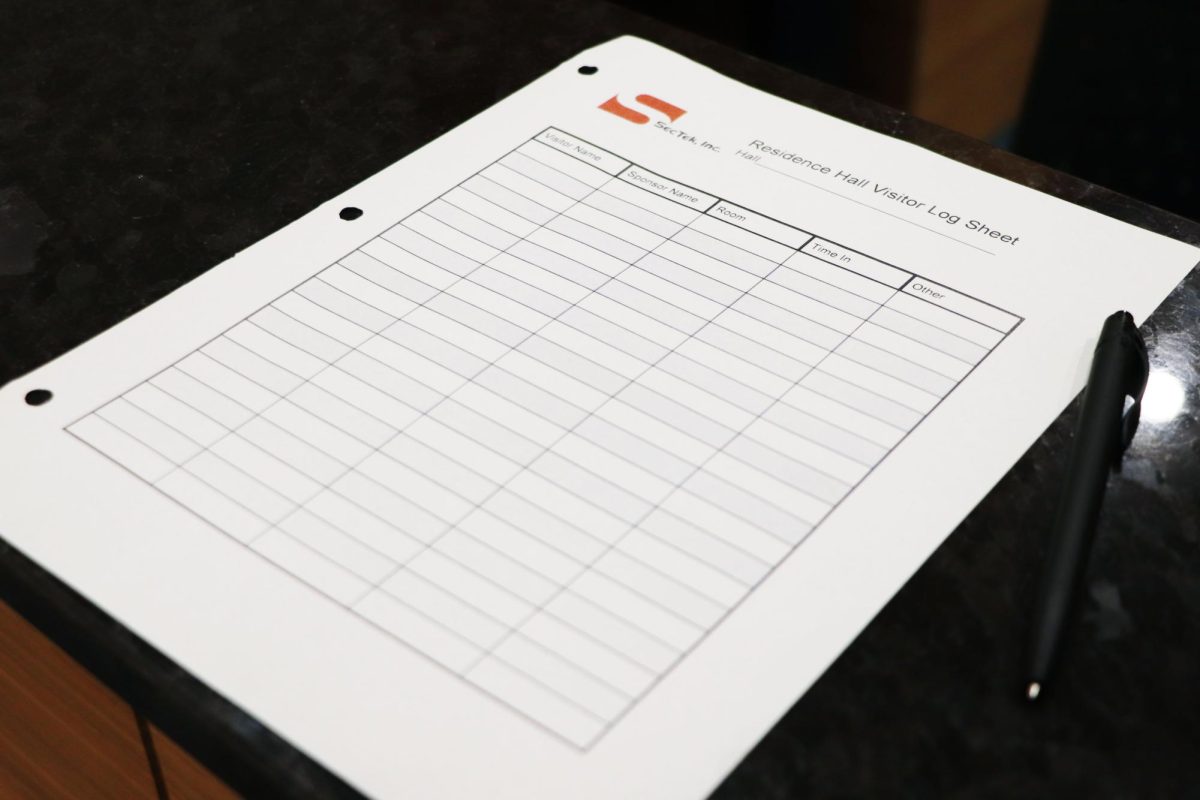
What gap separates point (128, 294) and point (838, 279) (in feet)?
1.17

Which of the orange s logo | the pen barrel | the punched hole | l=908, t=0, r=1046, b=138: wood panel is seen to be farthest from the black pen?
l=908, t=0, r=1046, b=138: wood panel

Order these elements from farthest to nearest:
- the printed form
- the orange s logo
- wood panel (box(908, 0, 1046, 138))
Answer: wood panel (box(908, 0, 1046, 138)), the orange s logo, the printed form

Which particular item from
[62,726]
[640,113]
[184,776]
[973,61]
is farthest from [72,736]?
[973,61]

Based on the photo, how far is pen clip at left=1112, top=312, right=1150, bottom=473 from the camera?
1.75 ft

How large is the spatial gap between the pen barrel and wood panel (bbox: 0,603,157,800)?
39cm

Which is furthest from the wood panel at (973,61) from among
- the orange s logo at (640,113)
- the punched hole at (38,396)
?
the punched hole at (38,396)

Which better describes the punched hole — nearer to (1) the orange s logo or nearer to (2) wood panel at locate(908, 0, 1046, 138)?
(1) the orange s logo

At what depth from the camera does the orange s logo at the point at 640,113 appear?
73cm

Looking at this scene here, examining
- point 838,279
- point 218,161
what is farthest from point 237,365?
point 838,279

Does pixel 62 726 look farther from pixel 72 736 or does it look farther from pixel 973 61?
pixel 973 61

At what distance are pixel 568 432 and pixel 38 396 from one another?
0.81 ft

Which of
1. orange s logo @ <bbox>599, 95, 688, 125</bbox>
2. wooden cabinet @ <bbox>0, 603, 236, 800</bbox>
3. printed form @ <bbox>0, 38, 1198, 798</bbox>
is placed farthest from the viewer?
orange s logo @ <bbox>599, 95, 688, 125</bbox>

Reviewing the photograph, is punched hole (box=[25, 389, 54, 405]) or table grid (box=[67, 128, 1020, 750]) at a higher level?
table grid (box=[67, 128, 1020, 750])

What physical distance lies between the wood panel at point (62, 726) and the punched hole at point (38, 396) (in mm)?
97
